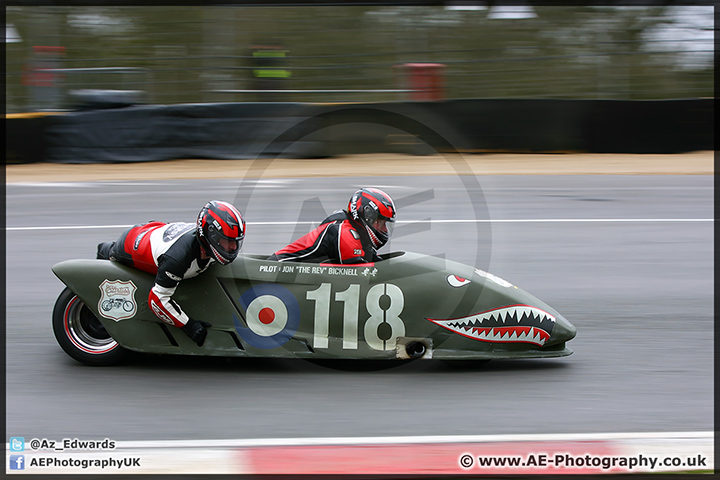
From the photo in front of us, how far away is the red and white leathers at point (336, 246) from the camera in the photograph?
5020 mm

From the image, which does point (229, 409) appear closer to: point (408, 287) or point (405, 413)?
point (405, 413)

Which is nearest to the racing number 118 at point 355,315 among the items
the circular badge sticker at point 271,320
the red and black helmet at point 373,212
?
the circular badge sticker at point 271,320

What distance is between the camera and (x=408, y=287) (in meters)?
4.88

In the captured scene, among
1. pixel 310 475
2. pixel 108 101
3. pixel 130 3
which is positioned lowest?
pixel 310 475

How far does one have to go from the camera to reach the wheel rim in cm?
506

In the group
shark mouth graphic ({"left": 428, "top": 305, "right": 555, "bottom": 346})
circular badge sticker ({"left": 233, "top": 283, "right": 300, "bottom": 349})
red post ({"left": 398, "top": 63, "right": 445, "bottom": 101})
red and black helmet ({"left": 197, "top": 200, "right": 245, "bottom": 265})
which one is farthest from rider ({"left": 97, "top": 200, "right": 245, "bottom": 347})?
red post ({"left": 398, "top": 63, "right": 445, "bottom": 101})

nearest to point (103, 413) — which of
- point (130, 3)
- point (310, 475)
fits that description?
point (310, 475)

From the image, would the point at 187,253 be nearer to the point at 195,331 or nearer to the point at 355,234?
the point at 195,331

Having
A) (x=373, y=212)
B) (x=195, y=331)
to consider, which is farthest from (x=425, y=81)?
(x=195, y=331)

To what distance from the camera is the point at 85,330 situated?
5.15 metres

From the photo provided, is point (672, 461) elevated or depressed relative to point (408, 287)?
depressed

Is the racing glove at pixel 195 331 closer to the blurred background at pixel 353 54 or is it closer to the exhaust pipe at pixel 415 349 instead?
the exhaust pipe at pixel 415 349

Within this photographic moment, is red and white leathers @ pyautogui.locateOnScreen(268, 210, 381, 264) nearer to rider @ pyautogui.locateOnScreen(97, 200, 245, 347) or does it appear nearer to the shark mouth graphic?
rider @ pyautogui.locateOnScreen(97, 200, 245, 347)

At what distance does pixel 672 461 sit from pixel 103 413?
10.7 feet
